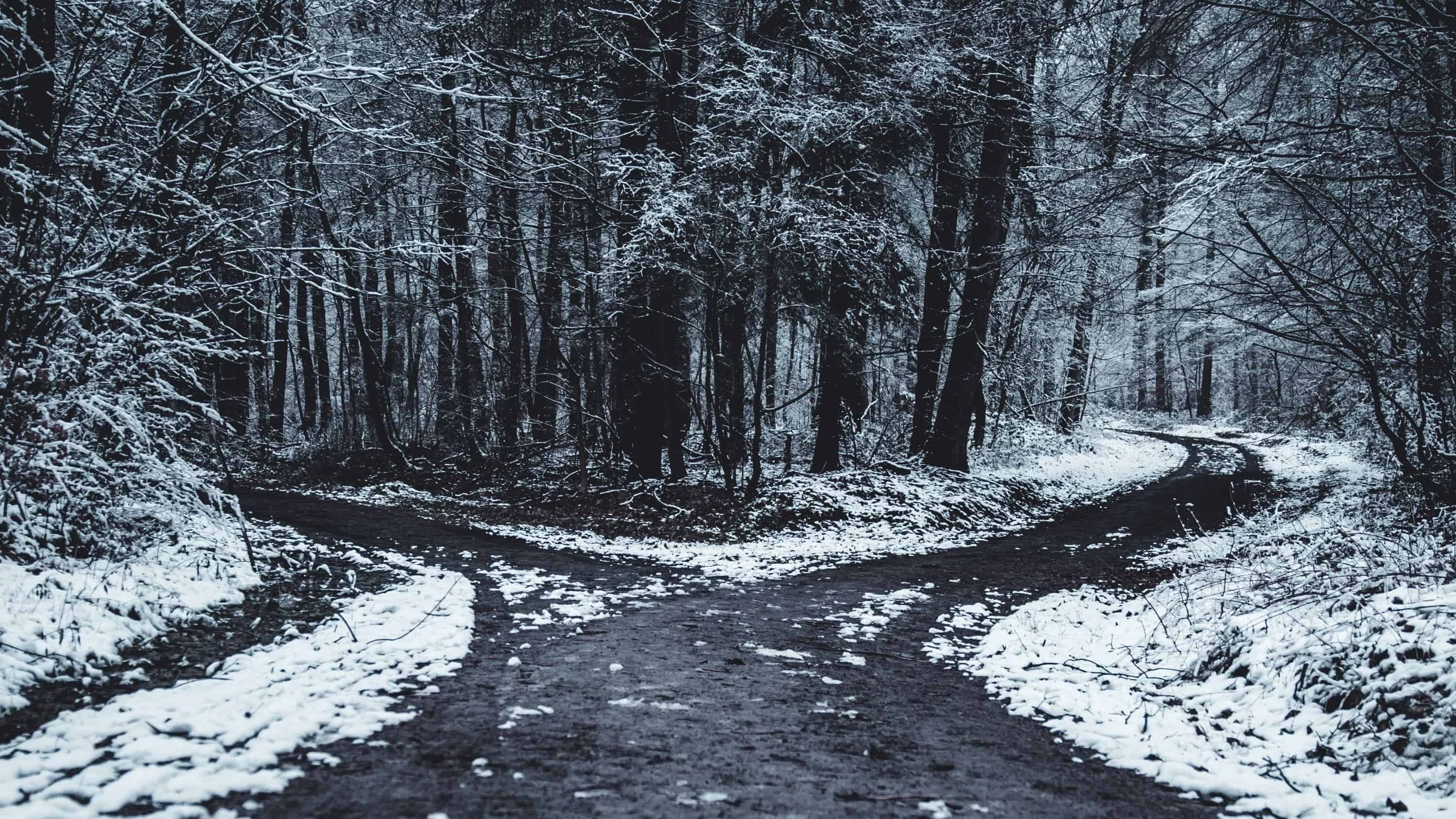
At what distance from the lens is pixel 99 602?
18.4 ft

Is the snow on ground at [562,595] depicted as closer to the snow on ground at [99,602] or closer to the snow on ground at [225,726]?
the snow on ground at [225,726]

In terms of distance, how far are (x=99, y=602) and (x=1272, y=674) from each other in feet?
25.6

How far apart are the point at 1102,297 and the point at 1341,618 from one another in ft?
17.0

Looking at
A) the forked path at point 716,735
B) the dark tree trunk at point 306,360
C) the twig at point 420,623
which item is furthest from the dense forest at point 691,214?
the forked path at point 716,735

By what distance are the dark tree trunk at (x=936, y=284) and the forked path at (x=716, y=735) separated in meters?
8.35

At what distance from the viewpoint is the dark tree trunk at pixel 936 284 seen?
14.8 m

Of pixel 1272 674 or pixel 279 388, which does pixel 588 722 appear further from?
pixel 279 388

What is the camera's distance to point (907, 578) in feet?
30.5

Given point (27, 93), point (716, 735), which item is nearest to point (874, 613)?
point (716, 735)

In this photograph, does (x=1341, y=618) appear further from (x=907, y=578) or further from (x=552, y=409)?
(x=552, y=409)

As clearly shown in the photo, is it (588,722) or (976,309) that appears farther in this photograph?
(976,309)

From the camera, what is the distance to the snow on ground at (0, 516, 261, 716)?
471 centimetres

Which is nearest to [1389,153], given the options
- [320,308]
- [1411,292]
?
[1411,292]

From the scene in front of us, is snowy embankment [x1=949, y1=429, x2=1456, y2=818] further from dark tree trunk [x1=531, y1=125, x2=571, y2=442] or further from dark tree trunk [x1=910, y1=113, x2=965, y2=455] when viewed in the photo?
dark tree trunk [x1=531, y1=125, x2=571, y2=442]
